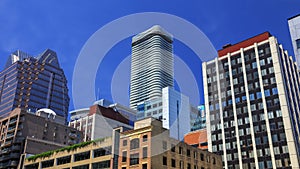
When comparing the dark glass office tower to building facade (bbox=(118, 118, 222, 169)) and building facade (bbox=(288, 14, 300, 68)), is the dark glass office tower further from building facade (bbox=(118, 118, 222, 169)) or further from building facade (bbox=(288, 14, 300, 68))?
building facade (bbox=(288, 14, 300, 68))

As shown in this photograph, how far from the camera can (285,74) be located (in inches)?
3487

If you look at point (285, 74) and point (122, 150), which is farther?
point (285, 74)

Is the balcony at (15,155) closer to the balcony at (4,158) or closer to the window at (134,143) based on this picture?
→ the balcony at (4,158)

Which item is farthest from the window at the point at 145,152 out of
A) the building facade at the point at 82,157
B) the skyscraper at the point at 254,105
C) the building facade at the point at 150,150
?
the skyscraper at the point at 254,105

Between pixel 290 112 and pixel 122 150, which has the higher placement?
pixel 290 112

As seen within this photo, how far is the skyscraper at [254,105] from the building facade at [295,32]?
3802 centimetres

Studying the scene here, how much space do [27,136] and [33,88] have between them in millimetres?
67411

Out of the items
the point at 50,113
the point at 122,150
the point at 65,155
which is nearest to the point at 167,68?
the point at 122,150

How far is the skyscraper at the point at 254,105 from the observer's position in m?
79.2

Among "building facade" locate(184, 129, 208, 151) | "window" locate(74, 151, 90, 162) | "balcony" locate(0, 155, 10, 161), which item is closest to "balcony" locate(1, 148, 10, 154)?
"balcony" locate(0, 155, 10, 161)

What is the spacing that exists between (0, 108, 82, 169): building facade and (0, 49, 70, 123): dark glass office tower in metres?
45.2

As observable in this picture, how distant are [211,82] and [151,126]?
43.5 metres

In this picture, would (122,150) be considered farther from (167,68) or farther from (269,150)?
(167,68)

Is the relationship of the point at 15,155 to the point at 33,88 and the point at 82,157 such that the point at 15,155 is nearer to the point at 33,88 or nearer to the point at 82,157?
the point at 82,157
